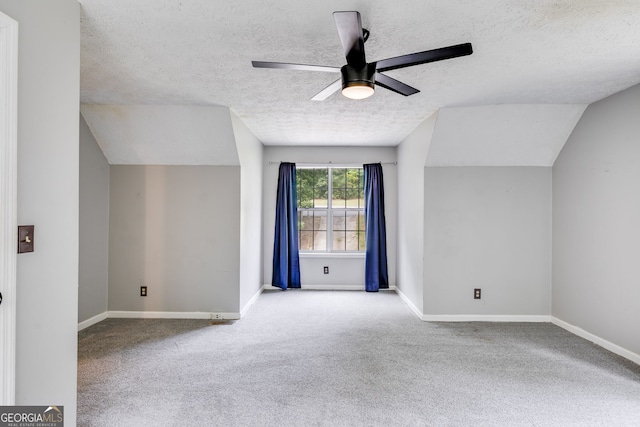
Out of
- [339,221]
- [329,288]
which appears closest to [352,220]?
[339,221]

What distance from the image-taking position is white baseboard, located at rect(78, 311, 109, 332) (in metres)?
3.81

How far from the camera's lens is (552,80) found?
2.94m

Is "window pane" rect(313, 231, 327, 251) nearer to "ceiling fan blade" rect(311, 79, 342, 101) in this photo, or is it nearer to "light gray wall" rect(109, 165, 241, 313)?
"light gray wall" rect(109, 165, 241, 313)

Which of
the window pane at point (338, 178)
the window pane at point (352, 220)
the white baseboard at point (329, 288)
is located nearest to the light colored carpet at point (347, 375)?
the white baseboard at point (329, 288)

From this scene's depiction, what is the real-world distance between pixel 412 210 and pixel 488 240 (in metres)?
0.99

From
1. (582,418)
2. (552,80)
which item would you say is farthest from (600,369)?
(552,80)

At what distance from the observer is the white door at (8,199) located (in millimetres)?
1420

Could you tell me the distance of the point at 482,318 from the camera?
165 inches

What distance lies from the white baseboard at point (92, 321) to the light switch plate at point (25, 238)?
272 centimetres

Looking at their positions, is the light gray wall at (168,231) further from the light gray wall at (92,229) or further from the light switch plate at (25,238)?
the light switch plate at (25,238)

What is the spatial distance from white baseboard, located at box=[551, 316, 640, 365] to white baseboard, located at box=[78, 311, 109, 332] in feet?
16.8

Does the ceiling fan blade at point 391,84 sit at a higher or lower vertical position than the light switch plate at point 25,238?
higher

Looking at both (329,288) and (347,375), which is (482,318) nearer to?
(347,375)

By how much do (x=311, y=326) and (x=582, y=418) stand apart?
2.42m
